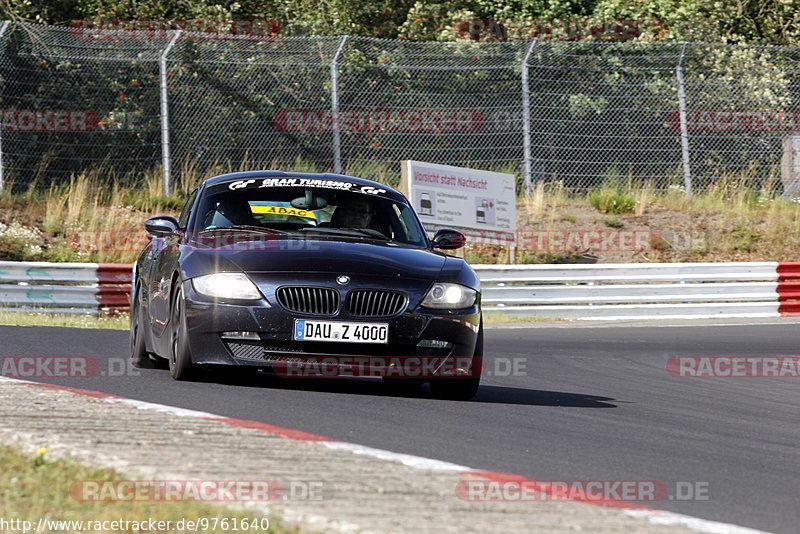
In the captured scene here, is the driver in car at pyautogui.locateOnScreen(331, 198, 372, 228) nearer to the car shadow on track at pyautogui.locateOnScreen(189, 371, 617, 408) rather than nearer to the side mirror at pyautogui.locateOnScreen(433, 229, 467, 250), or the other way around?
the side mirror at pyautogui.locateOnScreen(433, 229, 467, 250)

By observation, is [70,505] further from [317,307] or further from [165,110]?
[165,110]

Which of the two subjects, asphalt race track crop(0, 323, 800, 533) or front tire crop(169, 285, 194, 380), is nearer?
asphalt race track crop(0, 323, 800, 533)

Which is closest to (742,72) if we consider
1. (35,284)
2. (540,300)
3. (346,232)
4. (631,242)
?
(631,242)

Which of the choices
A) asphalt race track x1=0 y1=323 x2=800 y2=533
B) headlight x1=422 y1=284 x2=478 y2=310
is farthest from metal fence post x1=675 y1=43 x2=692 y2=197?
headlight x1=422 y1=284 x2=478 y2=310

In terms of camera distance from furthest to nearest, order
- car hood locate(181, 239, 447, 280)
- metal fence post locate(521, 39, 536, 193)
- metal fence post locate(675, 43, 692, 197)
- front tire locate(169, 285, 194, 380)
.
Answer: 1. metal fence post locate(675, 43, 692, 197)
2. metal fence post locate(521, 39, 536, 193)
3. front tire locate(169, 285, 194, 380)
4. car hood locate(181, 239, 447, 280)

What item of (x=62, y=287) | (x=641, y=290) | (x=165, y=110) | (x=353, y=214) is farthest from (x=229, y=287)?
(x=165, y=110)

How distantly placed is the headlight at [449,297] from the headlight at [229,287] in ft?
3.22

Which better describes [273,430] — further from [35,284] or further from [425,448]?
[35,284]

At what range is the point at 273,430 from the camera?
19.0ft

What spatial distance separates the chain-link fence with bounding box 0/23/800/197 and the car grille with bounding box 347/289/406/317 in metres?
13.6

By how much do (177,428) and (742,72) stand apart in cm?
1926

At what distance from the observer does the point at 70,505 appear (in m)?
4.39

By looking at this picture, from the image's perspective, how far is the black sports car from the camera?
7.80 meters

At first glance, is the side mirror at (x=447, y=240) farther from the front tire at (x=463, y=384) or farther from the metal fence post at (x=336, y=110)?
the metal fence post at (x=336, y=110)
